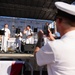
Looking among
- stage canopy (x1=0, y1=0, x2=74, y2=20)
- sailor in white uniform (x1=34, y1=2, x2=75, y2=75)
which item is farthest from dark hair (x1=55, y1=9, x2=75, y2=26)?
stage canopy (x1=0, y1=0, x2=74, y2=20)

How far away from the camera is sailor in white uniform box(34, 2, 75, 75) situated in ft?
4.41

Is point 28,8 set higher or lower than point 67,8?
lower

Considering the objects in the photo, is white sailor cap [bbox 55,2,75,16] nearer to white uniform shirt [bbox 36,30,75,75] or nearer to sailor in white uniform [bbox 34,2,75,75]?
sailor in white uniform [bbox 34,2,75,75]

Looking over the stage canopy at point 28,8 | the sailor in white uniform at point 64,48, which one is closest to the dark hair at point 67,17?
the sailor in white uniform at point 64,48

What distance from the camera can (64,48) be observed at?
4.41ft

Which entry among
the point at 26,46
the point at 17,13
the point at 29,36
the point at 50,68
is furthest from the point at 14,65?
the point at 17,13

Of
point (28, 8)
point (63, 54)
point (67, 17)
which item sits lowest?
point (28, 8)

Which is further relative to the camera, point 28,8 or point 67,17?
point 28,8

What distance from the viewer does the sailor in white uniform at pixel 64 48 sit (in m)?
1.34

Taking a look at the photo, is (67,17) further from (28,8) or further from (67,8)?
(28,8)

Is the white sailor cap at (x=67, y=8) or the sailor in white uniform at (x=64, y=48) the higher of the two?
the white sailor cap at (x=67, y=8)

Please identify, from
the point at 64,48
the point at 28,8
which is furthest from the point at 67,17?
the point at 28,8

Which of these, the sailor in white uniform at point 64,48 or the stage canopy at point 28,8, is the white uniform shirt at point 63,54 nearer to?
the sailor in white uniform at point 64,48

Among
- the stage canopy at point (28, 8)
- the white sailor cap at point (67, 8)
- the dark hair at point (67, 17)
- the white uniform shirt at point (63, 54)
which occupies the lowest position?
the stage canopy at point (28, 8)
